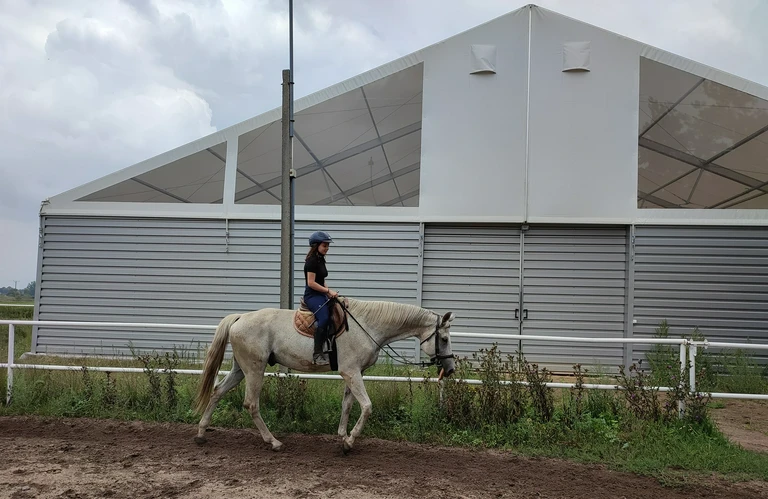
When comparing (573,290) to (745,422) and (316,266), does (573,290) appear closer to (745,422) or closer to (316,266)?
(745,422)

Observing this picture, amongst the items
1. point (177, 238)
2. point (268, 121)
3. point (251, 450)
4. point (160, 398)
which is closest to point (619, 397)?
point (251, 450)

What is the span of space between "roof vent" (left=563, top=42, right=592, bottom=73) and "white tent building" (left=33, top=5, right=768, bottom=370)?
6 cm

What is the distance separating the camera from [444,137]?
1081 cm

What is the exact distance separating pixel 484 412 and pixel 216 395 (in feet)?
10.1

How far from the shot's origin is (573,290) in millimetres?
10734

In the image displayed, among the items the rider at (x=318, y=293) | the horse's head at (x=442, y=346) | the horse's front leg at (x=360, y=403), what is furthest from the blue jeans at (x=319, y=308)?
the horse's head at (x=442, y=346)

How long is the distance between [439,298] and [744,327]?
6.02 metres

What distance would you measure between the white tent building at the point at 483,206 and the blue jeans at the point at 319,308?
5.30 metres

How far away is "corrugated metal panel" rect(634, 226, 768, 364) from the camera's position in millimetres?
10289

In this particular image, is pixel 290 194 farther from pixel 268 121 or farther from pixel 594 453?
pixel 594 453

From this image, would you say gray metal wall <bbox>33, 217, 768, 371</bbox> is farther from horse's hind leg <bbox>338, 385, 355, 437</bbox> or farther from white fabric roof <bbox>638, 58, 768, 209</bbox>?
horse's hind leg <bbox>338, 385, 355, 437</bbox>

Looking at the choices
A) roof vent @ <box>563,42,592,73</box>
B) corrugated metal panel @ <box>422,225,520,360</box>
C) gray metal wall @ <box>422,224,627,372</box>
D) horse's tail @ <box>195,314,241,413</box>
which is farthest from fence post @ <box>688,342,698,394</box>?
roof vent @ <box>563,42,592,73</box>

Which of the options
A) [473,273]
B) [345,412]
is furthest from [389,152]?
[345,412]

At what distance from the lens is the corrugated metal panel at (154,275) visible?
1102cm
